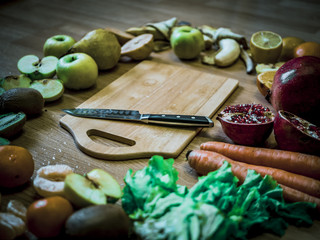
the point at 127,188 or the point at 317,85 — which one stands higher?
the point at 317,85

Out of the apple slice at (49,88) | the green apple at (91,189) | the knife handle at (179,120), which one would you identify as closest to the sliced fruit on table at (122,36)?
the apple slice at (49,88)

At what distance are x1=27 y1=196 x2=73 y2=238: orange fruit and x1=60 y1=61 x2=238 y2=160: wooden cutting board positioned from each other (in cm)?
48

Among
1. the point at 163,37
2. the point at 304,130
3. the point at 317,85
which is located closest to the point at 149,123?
the point at 304,130

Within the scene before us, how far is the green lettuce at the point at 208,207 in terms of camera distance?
1121mm

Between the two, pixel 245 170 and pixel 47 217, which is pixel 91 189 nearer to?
pixel 47 217

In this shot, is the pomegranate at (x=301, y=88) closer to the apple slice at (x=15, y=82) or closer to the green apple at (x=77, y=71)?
the green apple at (x=77, y=71)

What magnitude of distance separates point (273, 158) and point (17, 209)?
3.64 feet

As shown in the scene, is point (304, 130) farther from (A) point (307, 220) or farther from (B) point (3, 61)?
(B) point (3, 61)

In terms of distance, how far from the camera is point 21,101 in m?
1.86

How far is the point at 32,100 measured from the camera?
1.89 meters

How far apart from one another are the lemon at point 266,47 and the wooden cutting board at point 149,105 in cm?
38

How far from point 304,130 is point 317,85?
32 centimetres

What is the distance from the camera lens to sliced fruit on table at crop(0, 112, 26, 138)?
1.72 meters

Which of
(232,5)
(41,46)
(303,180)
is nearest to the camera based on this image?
(303,180)
